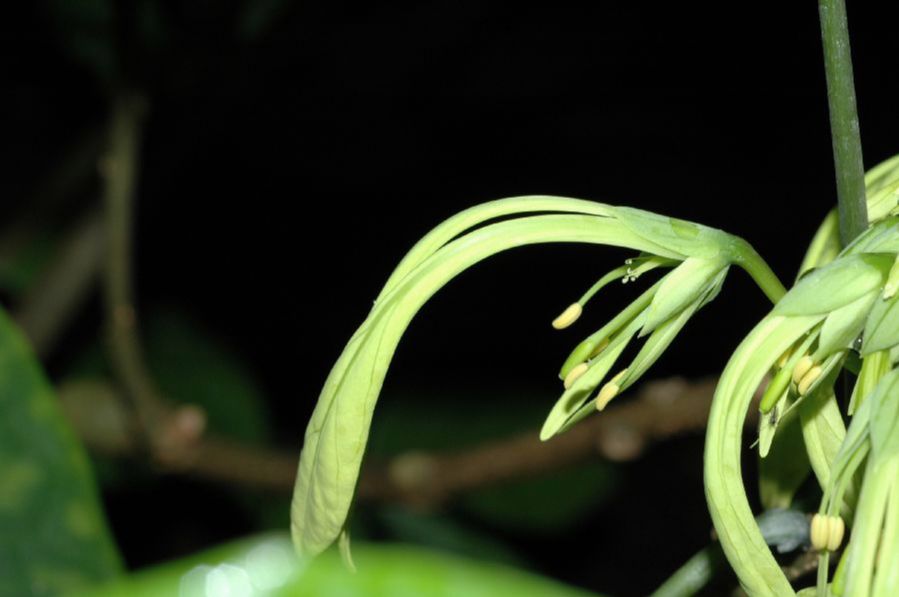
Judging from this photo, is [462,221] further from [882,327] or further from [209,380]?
[209,380]

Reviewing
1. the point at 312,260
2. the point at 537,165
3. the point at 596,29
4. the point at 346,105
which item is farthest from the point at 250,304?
the point at 596,29

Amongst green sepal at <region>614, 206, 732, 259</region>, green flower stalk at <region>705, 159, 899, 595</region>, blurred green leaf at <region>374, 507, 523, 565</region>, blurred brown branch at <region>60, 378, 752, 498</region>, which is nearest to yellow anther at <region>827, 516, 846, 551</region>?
green flower stalk at <region>705, 159, 899, 595</region>

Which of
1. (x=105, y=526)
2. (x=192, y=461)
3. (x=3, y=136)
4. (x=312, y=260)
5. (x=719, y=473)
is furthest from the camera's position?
(x=312, y=260)

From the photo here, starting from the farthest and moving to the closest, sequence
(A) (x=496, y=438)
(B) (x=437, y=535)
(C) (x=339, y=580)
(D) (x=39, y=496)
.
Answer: (A) (x=496, y=438) → (B) (x=437, y=535) → (D) (x=39, y=496) → (C) (x=339, y=580)

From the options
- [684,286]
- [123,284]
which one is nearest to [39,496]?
[684,286]

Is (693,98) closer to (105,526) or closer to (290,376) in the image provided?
(290,376)

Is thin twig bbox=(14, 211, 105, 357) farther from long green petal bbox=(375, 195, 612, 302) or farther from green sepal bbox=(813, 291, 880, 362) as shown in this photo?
green sepal bbox=(813, 291, 880, 362)

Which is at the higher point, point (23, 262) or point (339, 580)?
point (23, 262)

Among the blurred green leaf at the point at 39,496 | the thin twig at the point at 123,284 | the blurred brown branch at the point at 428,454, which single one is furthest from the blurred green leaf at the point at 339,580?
the thin twig at the point at 123,284
